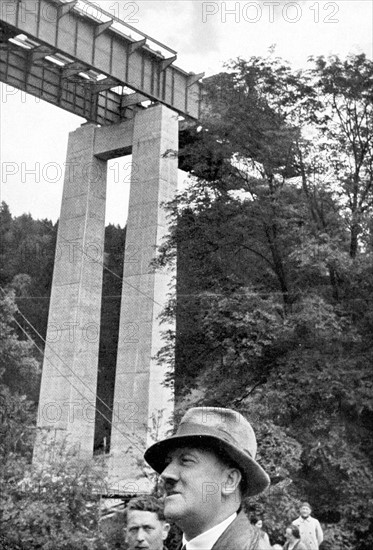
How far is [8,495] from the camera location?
1327 centimetres

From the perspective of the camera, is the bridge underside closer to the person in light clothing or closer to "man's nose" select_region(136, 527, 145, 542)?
the person in light clothing

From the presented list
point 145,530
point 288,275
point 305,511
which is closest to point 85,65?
point 288,275

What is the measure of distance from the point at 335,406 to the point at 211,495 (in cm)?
1800

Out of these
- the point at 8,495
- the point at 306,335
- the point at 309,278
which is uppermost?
the point at 309,278

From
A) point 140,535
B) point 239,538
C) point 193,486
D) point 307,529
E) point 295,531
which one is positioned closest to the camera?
point 239,538

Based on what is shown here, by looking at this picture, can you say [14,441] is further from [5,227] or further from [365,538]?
[5,227]

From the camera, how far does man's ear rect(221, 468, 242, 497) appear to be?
311cm

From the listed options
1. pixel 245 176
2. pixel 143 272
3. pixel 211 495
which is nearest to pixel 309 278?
pixel 245 176

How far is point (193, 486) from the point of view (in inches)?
120

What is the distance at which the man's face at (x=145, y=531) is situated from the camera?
19.4 ft

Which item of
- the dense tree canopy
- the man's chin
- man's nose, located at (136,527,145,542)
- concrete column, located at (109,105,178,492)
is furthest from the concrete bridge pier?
the man's chin

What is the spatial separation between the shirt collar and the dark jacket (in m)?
0.06

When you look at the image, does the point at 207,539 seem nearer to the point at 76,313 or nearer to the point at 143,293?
the point at 143,293

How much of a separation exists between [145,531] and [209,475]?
3.02 meters
